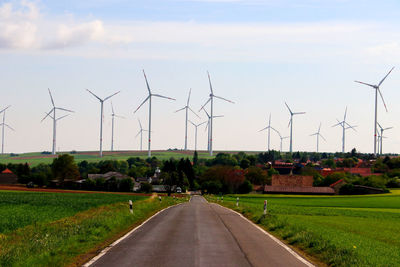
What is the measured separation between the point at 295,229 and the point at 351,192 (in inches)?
4373

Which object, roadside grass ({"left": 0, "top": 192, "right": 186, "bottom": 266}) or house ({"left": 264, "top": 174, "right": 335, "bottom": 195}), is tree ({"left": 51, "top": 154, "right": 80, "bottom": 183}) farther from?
roadside grass ({"left": 0, "top": 192, "right": 186, "bottom": 266})

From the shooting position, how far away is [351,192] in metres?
133

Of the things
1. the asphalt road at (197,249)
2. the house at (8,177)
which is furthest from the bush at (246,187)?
the asphalt road at (197,249)

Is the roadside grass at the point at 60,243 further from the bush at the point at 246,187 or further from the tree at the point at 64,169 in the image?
the tree at the point at 64,169

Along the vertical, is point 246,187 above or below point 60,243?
below

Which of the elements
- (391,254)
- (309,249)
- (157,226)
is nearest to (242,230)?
(157,226)

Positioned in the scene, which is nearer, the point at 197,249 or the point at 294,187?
the point at 197,249

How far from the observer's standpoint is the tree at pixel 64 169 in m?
180

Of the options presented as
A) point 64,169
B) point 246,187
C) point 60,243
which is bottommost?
point 246,187

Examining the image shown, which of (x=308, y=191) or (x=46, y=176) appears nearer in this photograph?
(x=308, y=191)

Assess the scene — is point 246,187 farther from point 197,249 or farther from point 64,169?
point 197,249

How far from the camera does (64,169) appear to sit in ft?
593

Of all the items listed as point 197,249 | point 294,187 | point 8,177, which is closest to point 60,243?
point 197,249

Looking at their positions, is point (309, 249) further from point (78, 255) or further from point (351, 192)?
point (351, 192)
